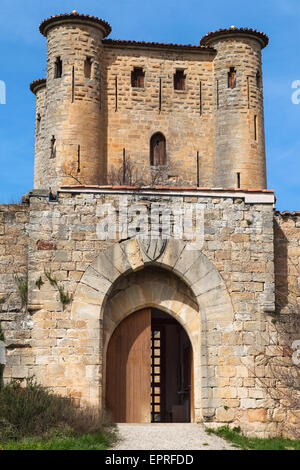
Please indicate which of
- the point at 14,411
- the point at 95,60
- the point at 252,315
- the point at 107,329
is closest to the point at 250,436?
the point at 252,315

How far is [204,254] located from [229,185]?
13.9 m

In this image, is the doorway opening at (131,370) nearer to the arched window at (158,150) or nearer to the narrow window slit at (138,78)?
the arched window at (158,150)

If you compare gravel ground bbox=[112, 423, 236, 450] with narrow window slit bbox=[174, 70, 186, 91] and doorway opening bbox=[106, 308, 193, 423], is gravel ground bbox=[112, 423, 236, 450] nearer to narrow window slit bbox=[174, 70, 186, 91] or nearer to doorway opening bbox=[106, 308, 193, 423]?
doorway opening bbox=[106, 308, 193, 423]

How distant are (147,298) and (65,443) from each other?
434 cm

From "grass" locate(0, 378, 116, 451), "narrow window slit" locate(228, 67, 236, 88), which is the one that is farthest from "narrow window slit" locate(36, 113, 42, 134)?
"grass" locate(0, 378, 116, 451)

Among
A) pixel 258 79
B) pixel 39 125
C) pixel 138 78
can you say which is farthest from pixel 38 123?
pixel 258 79

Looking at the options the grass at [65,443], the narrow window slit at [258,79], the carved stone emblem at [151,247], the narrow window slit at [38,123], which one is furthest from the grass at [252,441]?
the narrow window slit at [38,123]

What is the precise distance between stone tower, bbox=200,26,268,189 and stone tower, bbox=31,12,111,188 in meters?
4.25

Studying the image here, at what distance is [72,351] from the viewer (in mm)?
16531

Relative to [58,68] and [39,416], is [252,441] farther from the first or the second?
[58,68]

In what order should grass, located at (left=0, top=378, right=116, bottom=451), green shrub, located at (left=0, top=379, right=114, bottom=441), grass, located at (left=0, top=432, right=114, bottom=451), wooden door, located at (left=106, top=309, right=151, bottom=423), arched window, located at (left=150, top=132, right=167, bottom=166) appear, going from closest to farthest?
1. grass, located at (left=0, top=432, right=114, bottom=451)
2. grass, located at (left=0, top=378, right=116, bottom=451)
3. green shrub, located at (left=0, top=379, right=114, bottom=441)
4. wooden door, located at (left=106, top=309, right=151, bottom=423)
5. arched window, located at (left=150, top=132, right=167, bottom=166)

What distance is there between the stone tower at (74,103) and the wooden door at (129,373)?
42.0ft

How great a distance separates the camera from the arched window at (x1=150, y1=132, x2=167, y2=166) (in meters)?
31.5

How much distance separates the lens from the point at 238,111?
31.3 m
